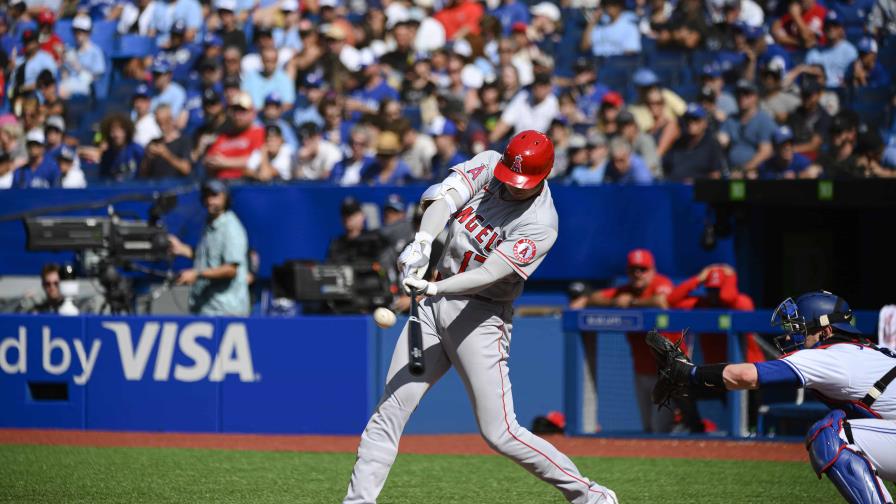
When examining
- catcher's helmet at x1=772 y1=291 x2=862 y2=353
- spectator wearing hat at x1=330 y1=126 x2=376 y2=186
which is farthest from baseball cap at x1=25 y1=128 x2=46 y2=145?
catcher's helmet at x1=772 y1=291 x2=862 y2=353

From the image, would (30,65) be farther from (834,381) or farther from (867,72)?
(834,381)

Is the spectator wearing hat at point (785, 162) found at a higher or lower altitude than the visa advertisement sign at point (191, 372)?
higher

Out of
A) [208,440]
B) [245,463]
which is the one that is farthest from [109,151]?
[245,463]

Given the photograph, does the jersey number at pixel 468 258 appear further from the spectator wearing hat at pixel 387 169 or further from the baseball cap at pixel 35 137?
the baseball cap at pixel 35 137

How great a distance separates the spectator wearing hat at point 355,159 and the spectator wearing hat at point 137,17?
4.72 metres

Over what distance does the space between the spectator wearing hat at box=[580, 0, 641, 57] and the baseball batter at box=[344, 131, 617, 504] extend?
29.1 feet

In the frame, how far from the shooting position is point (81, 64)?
16.5m

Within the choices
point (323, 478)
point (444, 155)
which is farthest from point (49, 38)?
point (323, 478)

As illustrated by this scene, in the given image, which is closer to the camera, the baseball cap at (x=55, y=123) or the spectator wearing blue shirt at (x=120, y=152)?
the spectator wearing blue shirt at (x=120, y=152)

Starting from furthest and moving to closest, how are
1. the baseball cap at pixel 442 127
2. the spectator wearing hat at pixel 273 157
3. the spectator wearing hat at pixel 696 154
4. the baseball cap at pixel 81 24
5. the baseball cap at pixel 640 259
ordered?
the baseball cap at pixel 81 24 < the baseball cap at pixel 442 127 < the spectator wearing hat at pixel 273 157 < the spectator wearing hat at pixel 696 154 < the baseball cap at pixel 640 259

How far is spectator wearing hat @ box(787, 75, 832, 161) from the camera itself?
11.9 meters

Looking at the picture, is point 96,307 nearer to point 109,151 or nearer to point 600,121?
point 109,151

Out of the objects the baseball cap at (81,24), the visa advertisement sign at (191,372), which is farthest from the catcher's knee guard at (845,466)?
the baseball cap at (81,24)

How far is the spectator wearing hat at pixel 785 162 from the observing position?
1152 centimetres
